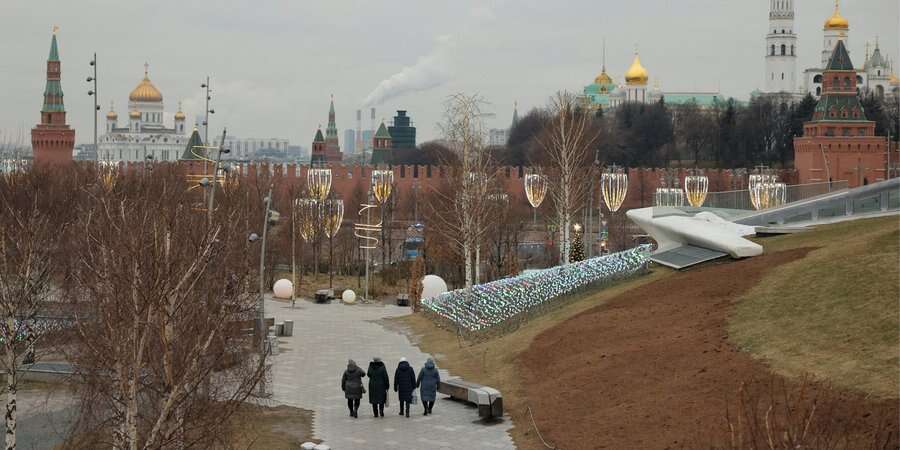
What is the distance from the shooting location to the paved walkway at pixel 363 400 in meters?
15.5

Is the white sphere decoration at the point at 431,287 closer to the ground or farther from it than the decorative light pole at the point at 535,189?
closer to the ground

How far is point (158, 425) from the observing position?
37.1 feet

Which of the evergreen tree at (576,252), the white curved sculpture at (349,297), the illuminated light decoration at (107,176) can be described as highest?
the illuminated light decoration at (107,176)

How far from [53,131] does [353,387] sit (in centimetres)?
7625

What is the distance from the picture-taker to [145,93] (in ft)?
531

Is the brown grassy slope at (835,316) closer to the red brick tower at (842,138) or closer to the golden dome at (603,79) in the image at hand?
the red brick tower at (842,138)

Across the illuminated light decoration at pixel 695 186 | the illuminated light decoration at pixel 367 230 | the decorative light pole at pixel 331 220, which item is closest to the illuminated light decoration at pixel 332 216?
the decorative light pole at pixel 331 220

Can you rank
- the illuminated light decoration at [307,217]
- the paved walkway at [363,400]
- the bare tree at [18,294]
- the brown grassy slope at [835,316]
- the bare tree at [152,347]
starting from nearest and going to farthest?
the bare tree at [152,347] → the brown grassy slope at [835,316] → the paved walkway at [363,400] → the bare tree at [18,294] → the illuminated light decoration at [307,217]

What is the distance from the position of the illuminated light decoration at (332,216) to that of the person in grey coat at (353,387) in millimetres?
27521

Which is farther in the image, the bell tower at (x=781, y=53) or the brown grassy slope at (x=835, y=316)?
the bell tower at (x=781, y=53)

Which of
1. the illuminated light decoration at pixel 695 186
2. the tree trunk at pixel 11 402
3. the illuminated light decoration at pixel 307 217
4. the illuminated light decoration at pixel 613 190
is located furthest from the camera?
the illuminated light decoration at pixel 695 186

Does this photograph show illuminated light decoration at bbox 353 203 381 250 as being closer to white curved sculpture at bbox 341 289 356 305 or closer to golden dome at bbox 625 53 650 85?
white curved sculpture at bbox 341 289 356 305

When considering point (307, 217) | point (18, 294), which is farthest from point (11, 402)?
point (307, 217)

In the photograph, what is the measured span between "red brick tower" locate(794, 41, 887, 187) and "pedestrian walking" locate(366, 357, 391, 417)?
2206 inches
